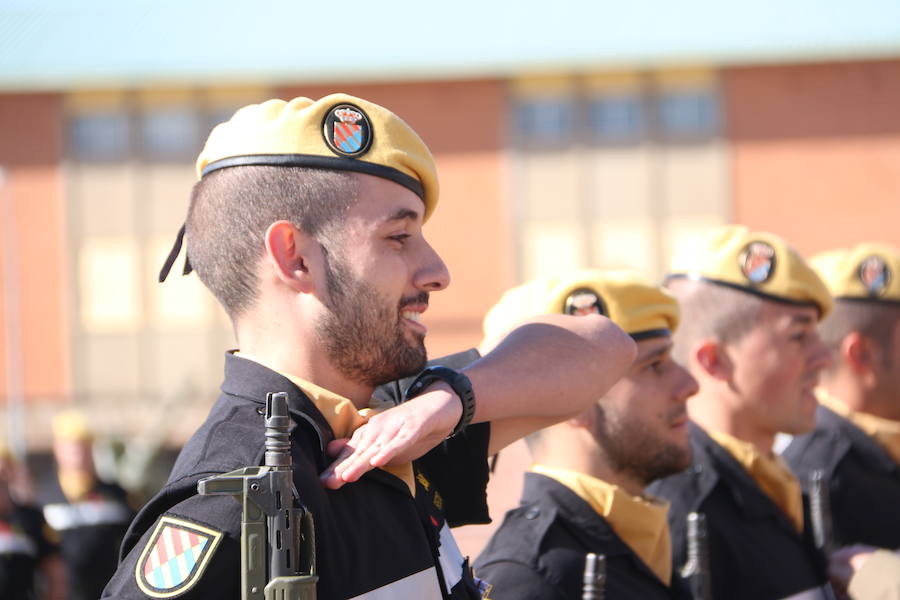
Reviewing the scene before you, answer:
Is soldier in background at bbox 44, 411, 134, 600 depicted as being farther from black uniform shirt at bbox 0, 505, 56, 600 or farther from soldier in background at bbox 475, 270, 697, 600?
soldier in background at bbox 475, 270, 697, 600

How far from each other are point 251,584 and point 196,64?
2796 cm

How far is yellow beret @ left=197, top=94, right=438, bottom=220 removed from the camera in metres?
2.42

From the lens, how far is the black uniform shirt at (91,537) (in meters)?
10.5

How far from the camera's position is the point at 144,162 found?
1162 inches

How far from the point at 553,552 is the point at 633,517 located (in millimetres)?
326

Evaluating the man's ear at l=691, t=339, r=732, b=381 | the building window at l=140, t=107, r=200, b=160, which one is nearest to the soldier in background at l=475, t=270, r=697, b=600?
the man's ear at l=691, t=339, r=732, b=381

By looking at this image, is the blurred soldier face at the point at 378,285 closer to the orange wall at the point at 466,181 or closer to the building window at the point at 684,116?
the orange wall at the point at 466,181

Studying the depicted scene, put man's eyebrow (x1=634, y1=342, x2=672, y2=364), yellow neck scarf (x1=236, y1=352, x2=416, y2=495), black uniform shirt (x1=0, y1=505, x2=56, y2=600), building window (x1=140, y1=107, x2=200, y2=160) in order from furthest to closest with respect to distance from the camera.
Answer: building window (x1=140, y1=107, x2=200, y2=160)
black uniform shirt (x1=0, y1=505, x2=56, y2=600)
man's eyebrow (x1=634, y1=342, x2=672, y2=364)
yellow neck scarf (x1=236, y1=352, x2=416, y2=495)

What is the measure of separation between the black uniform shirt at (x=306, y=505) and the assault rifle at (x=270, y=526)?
0.05 m

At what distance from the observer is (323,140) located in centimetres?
243

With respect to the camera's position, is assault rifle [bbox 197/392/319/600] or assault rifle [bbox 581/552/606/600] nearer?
assault rifle [bbox 197/392/319/600]

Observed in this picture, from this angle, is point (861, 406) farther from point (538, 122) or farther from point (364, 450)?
point (538, 122)

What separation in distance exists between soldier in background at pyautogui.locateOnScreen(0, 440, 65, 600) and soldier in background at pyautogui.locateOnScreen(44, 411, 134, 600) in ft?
0.90

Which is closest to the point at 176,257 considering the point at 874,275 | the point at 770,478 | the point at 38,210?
the point at 770,478
